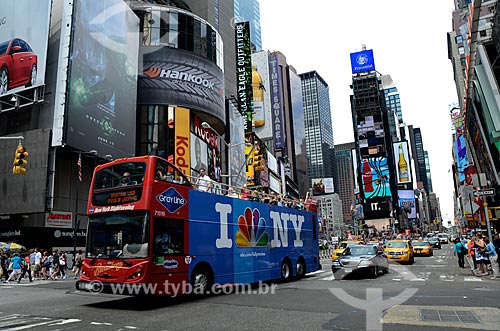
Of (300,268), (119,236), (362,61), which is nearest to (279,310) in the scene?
(119,236)

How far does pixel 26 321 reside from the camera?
→ 8773 mm

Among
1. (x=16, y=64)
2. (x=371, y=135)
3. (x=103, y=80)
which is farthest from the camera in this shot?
(x=371, y=135)

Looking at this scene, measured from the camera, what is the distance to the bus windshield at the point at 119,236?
1055 cm

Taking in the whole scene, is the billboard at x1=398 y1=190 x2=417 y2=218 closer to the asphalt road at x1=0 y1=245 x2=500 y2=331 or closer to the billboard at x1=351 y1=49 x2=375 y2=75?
the billboard at x1=351 y1=49 x2=375 y2=75

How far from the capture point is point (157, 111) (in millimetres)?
42531

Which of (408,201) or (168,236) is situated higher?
(408,201)

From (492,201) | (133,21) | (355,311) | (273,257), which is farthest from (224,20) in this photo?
(355,311)

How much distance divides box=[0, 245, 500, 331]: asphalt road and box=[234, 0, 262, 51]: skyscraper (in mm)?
148155

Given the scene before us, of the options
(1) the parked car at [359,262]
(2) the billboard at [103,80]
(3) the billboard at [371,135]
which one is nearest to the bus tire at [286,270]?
(1) the parked car at [359,262]

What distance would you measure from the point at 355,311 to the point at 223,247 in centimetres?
520

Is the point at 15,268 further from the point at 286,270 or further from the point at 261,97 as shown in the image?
the point at 261,97

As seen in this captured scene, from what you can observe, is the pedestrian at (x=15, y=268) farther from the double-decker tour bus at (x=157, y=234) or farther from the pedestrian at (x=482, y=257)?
the pedestrian at (x=482, y=257)

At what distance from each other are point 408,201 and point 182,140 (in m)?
147

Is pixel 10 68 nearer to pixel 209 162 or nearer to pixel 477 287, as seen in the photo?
pixel 209 162
